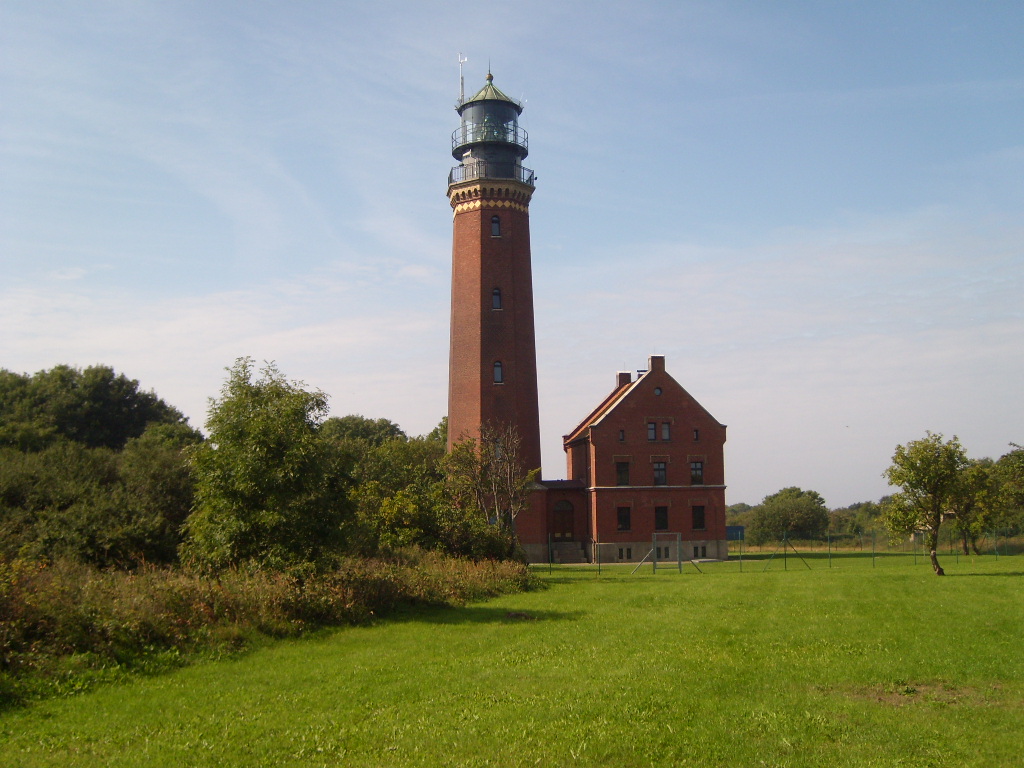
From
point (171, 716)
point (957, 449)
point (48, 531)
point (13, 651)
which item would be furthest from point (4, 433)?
point (957, 449)

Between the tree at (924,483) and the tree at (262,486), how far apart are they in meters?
22.3

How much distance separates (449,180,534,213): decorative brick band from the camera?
46312 mm

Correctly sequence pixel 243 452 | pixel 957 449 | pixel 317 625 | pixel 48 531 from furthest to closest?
pixel 957 449, pixel 48 531, pixel 243 452, pixel 317 625

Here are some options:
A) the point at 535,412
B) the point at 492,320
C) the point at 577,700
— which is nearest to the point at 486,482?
the point at 535,412

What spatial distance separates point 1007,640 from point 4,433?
41248 mm

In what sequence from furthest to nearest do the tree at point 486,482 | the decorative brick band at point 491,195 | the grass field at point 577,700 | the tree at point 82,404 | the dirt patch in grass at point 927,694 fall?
the tree at point 82,404, the decorative brick band at point 491,195, the tree at point 486,482, the dirt patch in grass at point 927,694, the grass field at point 577,700

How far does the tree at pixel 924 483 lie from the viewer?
1235 inches

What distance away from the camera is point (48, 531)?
22250 millimetres

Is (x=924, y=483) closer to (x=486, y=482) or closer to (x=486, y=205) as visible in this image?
(x=486, y=482)

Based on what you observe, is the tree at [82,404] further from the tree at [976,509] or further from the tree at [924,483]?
the tree at [976,509]

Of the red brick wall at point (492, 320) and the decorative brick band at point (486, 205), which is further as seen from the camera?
the decorative brick band at point (486, 205)

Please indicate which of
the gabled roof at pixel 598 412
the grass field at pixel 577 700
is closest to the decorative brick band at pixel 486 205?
the gabled roof at pixel 598 412

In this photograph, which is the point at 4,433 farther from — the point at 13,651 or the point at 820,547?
the point at 820,547

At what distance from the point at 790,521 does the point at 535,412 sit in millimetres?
47206
